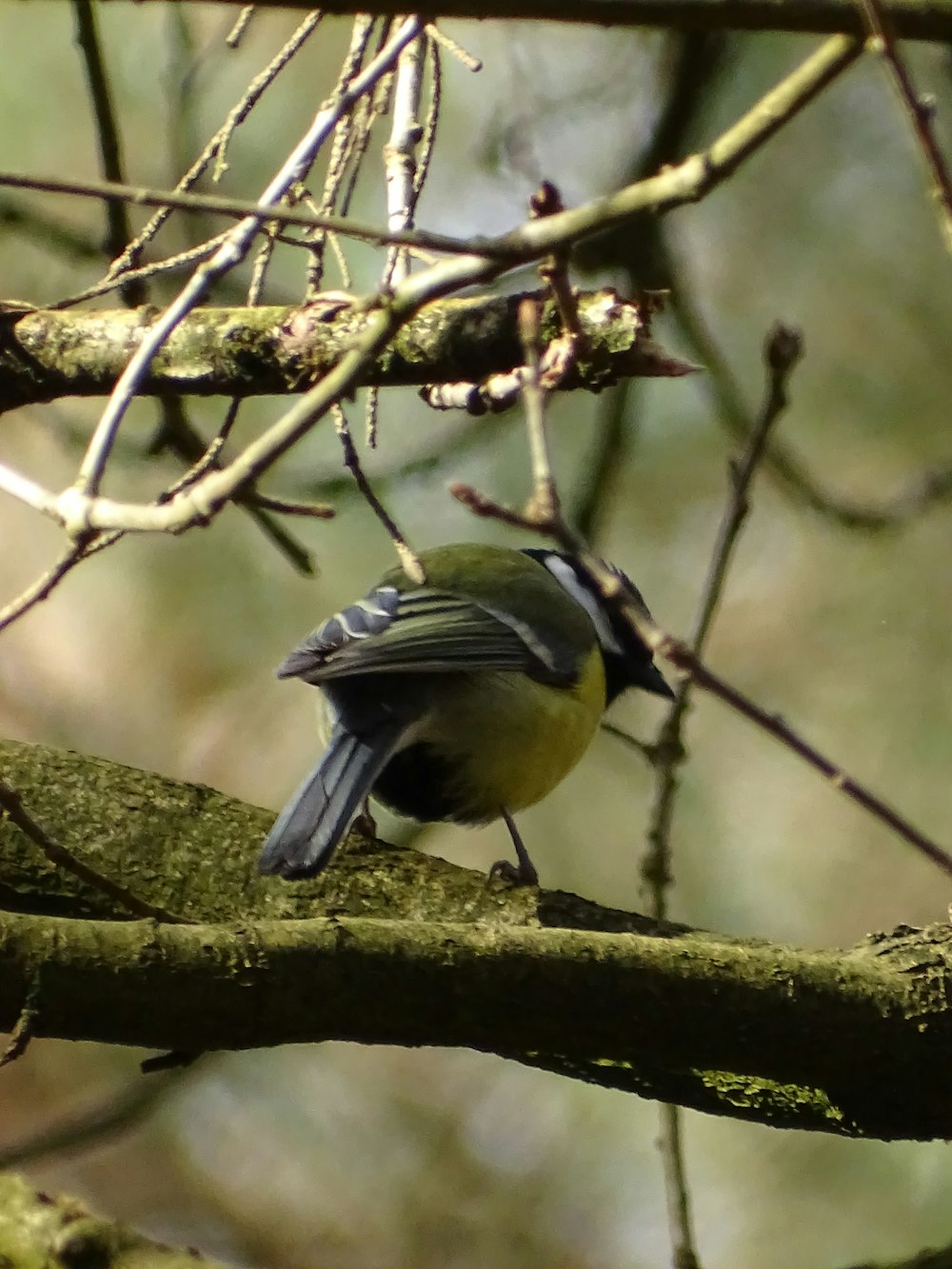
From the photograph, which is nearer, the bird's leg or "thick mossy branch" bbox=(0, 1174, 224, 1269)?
"thick mossy branch" bbox=(0, 1174, 224, 1269)

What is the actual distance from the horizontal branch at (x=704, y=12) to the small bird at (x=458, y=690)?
1125 millimetres

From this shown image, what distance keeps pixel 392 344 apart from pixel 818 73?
69 cm

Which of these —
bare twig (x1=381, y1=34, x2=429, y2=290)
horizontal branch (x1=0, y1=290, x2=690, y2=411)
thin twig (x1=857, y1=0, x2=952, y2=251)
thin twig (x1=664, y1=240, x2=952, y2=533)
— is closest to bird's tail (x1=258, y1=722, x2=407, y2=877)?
horizontal branch (x1=0, y1=290, x2=690, y2=411)

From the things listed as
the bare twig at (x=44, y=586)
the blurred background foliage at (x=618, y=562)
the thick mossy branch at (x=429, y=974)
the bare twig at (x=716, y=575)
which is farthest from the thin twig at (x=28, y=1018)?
the blurred background foliage at (x=618, y=562)

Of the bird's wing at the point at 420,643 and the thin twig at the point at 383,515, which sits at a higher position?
the bird's wing at the point at 420,643

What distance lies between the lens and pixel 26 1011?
→ 38.9 inches

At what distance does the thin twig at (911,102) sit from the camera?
68 centimetres

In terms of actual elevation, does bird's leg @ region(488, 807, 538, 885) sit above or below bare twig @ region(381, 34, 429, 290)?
below

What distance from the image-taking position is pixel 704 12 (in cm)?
70

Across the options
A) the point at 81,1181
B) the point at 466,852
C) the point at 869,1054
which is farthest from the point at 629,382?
the point at 81,1181

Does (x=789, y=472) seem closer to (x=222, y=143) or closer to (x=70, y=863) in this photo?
(x=222, y=143)

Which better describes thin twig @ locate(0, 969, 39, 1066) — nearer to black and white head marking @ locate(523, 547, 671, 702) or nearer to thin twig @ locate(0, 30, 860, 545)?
thin twig @ locate(0, 30, 860, 545)

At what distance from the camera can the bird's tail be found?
1439 mm

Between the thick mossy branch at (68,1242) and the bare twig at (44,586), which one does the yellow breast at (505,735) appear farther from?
the bare twig at (44,586)
